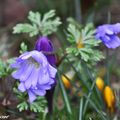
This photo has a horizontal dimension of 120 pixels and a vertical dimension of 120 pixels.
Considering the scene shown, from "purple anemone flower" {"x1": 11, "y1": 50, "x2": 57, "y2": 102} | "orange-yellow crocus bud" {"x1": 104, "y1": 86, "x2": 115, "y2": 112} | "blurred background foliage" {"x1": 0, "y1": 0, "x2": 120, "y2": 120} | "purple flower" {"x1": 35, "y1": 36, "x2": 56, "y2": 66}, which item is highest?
"purple flower" {"x1": 35, "y1": 36, "x2": 56, "y2": 66}

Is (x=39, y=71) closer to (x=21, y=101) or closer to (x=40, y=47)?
(x=40, y=47)

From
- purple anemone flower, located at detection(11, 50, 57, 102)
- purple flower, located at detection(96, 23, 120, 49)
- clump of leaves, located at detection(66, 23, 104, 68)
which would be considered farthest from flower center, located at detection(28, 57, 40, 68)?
purple flower, located at detection(96, 23, 120, 49)

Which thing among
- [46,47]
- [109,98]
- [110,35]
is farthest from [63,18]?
[46,47]

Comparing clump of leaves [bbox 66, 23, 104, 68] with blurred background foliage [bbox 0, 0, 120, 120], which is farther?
blurred background foliage [bbox 0, 0, 120, 120]

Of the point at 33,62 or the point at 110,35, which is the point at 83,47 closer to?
the point at 110,35

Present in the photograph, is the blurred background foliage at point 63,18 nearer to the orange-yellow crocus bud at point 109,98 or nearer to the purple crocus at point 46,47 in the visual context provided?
the orange-yellow crocus bud at point 109,98

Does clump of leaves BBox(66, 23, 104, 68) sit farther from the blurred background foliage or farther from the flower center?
the blurred background foliage

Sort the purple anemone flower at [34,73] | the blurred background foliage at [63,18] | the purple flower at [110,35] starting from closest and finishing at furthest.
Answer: the purple anemone flower at [34,73] < the purple flower at [110,35] < the blurred background foliage at [63,18]

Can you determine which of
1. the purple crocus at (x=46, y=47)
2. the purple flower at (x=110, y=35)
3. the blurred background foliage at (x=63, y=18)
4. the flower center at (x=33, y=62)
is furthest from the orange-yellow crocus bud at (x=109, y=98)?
the flower center at (x=33, y=62)
